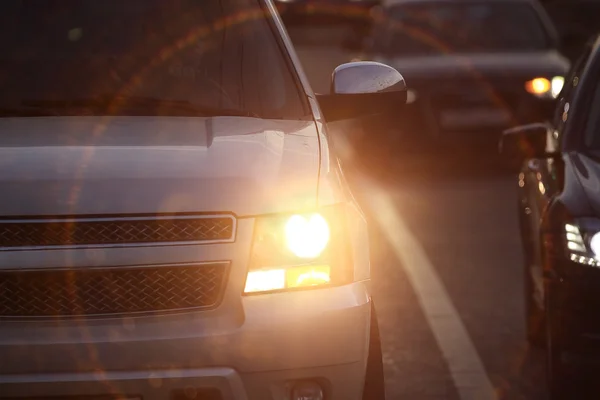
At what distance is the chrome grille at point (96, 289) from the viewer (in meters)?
4.51

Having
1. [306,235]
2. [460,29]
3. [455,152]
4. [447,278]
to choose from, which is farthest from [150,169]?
[460,29]

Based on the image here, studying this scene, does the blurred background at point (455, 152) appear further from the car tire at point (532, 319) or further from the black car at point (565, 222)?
the black car at point (565, 222)

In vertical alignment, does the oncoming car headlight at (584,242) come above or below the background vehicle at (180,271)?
above

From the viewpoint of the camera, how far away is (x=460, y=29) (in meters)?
16.9

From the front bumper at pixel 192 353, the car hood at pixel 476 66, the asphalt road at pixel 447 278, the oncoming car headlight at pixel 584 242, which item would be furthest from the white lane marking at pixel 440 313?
the car hood at pixel 476 66

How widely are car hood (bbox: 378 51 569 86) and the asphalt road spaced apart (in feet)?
2.91

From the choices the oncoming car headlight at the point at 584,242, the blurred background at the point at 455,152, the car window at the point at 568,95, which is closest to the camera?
the oncoming car headlight at the point at 584,242

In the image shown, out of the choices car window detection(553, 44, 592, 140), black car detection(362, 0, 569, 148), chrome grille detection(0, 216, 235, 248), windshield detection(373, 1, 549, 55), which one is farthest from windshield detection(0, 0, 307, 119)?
windshield detection(373, 1, 549, 55)

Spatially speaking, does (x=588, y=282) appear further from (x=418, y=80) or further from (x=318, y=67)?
(x=318, y=67)

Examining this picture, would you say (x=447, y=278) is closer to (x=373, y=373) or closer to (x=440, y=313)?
(x=440, y=313)

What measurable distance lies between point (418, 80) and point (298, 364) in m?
11.0

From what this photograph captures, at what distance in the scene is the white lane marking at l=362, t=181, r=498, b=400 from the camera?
6965mm

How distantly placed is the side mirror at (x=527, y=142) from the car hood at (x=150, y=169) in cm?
224

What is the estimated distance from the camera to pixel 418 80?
15.4 meters
